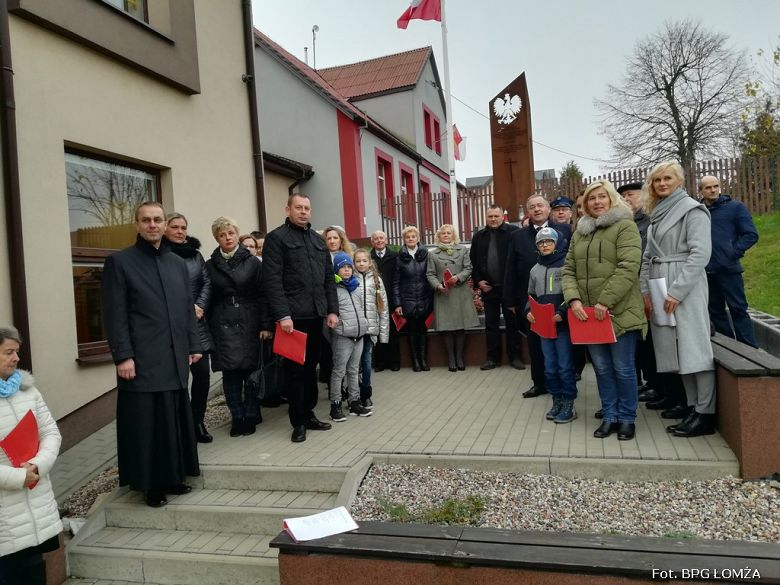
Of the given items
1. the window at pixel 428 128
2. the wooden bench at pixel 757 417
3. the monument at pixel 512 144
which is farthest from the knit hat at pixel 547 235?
the window at pixel 428 128

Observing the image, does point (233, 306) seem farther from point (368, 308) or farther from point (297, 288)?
point (368, 308)

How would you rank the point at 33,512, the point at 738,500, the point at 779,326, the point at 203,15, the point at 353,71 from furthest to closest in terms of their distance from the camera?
the point at 353,71, the point at 203,15, the point at 779,326, the point at 738,500, the point at 33,512

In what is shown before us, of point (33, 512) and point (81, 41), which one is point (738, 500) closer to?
point (33, 512)

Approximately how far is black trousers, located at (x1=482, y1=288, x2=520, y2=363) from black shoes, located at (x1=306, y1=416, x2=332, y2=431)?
3134 mm

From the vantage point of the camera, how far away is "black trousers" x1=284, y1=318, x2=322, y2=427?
545 cm

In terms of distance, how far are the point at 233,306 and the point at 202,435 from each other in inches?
46.9

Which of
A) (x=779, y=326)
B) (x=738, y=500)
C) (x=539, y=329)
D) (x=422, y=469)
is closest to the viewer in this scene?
(x=738, y=500)

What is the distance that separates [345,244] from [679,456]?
380 centimetres

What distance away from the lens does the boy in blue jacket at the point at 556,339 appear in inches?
213

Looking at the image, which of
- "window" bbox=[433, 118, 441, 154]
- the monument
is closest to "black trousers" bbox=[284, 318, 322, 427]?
the monument

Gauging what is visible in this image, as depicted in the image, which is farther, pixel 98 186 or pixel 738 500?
pixel 98 186

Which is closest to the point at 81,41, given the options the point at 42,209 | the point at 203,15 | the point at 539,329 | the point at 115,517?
the point at 42,209

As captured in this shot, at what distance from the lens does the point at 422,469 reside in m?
4.69

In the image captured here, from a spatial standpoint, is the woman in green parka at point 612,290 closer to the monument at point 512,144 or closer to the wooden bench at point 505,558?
the wooden bench at point 505,558
